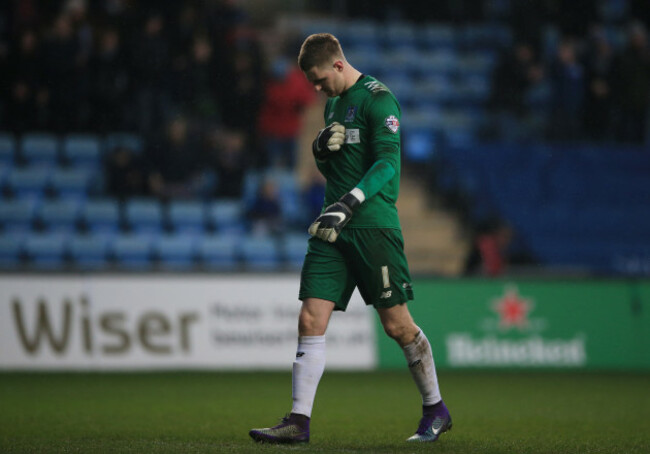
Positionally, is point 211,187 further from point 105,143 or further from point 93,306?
point 93,306

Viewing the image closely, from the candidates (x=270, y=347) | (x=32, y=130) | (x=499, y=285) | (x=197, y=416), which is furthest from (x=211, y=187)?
(x=197, y=416)

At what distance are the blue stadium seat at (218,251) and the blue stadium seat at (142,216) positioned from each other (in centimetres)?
70

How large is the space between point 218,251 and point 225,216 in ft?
2.26

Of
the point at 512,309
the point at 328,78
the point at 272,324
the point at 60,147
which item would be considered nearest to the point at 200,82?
the point at 60,147

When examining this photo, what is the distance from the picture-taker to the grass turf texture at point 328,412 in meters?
5.80

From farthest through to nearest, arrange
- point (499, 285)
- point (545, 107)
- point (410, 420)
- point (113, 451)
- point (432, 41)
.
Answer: point (432, 41) → point (545, 107) → point (499, 285) → point (410, 420) → point (113, 451)

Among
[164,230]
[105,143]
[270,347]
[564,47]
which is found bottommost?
[270,347]

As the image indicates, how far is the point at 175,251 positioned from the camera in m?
14.8

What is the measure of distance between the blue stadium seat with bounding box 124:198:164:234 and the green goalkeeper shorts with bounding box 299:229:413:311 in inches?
379

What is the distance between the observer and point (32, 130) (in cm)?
1563

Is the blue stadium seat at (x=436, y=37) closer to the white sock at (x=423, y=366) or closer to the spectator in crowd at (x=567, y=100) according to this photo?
the spectator in crowd at (x=567, y=100)

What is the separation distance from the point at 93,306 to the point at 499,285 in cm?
493

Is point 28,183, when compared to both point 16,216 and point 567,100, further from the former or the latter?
point 567,100

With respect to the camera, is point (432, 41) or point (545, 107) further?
point (432, 41)
